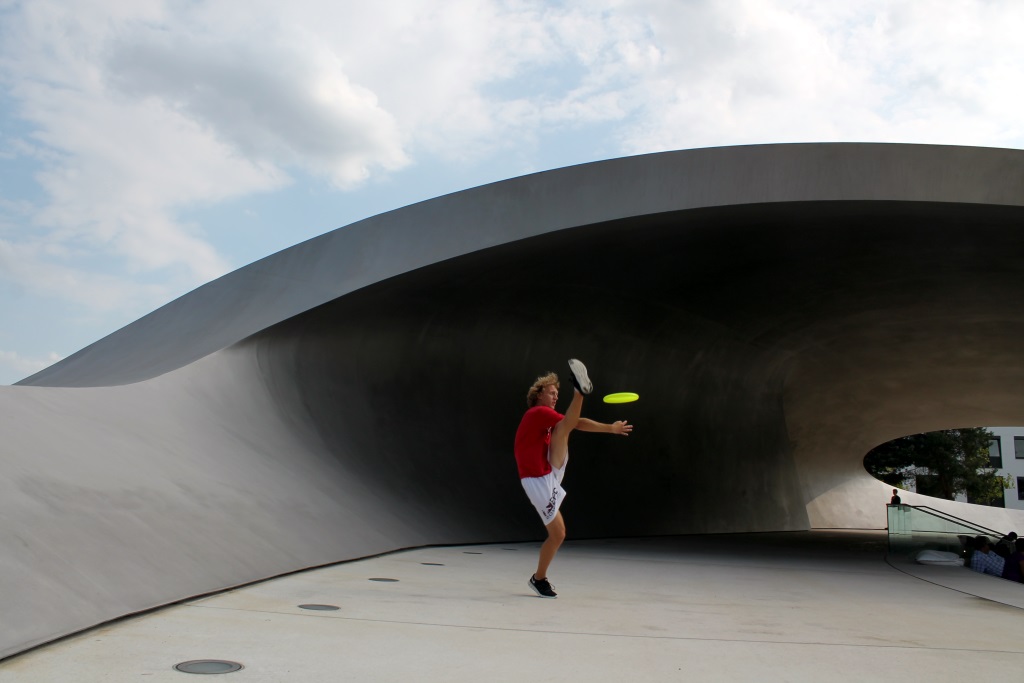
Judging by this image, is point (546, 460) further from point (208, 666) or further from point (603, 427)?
point (208, 666)

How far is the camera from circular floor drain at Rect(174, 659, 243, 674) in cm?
303

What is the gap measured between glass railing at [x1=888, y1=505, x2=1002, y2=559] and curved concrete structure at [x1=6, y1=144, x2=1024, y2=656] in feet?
10.6

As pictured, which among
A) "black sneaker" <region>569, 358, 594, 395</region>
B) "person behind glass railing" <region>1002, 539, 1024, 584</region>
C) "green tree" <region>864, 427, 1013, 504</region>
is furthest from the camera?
"green tree" <region>864, 427, 1013, 504</region>

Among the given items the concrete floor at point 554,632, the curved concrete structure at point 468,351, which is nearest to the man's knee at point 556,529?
the concrete floor at point 554,632

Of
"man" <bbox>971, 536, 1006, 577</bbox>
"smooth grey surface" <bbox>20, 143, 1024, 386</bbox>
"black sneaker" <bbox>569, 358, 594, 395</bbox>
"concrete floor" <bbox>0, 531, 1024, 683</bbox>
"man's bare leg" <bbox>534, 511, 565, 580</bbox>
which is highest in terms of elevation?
"smooth grey surface" <bbox>20, 143, 1024, 386</bbox>

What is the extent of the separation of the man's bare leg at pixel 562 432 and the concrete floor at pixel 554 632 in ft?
2.97

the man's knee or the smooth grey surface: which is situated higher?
the smooth grey surface

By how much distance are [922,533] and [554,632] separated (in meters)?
9.18

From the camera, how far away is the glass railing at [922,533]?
449 inches

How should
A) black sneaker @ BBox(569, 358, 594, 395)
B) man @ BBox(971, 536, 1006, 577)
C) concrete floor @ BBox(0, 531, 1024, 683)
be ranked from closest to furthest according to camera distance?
concrete floor @ BBox(0, 531, 1024, 683)
black sneaker @ BBox(569, 358, 594, 395)
man @ BBox(971, 536, 1006, 577)

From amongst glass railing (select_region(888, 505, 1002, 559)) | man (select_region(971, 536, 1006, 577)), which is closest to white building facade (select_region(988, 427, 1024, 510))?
glass railing (select_region(888, 505, 1002, 559))

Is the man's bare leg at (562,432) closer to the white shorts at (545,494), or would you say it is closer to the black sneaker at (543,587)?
the white shorts at (545,494)

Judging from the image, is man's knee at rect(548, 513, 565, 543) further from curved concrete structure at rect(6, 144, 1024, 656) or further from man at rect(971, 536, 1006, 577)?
man at rect(971, 536, 1006, 577)

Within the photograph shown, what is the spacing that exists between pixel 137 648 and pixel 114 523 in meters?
1.64
